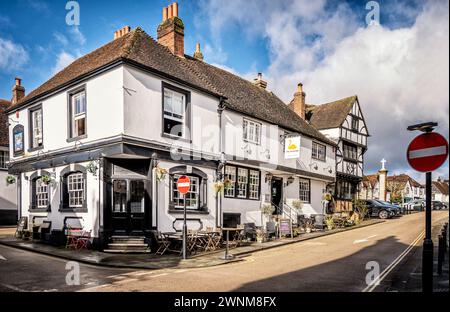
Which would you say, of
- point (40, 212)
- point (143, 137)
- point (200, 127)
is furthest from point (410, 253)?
point (40, 212)

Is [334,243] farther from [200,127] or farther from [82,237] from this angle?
[82,237]

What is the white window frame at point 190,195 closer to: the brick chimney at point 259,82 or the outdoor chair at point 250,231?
the outdoor chair at point 250,231

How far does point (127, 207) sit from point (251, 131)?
8179 mm

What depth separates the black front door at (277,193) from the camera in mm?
21547

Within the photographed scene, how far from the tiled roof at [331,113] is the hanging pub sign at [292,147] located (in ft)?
33.5

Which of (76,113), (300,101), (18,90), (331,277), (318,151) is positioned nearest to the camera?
(331,277)

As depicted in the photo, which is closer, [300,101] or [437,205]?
[300,101]

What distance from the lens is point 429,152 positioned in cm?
574

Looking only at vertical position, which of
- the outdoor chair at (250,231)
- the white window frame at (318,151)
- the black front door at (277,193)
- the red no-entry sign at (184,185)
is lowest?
the outdoor chair at (250,231)

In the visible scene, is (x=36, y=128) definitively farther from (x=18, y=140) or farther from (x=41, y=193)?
(x=41, y=193)

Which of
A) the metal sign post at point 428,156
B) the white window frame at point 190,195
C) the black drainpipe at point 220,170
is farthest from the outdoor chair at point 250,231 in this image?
the metal sign post at point 428,156

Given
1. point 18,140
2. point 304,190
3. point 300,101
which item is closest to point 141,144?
point 18,140

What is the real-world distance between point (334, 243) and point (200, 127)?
8.11 meters

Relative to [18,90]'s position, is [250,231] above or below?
below
